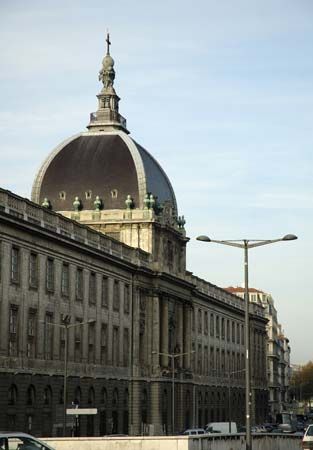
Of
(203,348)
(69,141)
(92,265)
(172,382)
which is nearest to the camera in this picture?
(92,265)

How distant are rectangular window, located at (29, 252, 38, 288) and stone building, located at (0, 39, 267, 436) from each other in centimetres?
8

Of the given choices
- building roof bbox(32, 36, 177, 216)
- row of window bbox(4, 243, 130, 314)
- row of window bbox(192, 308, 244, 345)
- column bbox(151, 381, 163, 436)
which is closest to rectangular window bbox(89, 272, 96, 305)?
row of window bbox(4, 243, 130, 314)

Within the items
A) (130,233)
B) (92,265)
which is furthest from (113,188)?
(92,265)

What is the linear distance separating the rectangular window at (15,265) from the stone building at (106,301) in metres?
0.08

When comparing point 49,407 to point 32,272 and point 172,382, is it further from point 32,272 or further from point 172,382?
point 172,382

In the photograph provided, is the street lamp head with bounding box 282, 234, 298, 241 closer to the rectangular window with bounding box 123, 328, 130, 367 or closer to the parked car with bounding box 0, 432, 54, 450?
the parked car with bounding box 0, 432, 54, 450

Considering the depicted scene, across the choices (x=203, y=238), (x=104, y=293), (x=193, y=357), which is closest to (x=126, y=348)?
(x=104, y=293)

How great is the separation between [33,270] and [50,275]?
11.4ft

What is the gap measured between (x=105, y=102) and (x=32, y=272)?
48.0m

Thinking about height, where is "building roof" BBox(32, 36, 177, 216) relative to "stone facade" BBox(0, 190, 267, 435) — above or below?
above

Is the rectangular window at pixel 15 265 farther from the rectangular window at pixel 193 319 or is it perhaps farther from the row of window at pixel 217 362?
the rectangular window at pixel 193 319

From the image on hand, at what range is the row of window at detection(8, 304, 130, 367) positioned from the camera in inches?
3034

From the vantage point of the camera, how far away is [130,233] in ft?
368

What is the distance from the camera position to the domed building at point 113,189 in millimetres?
112250
